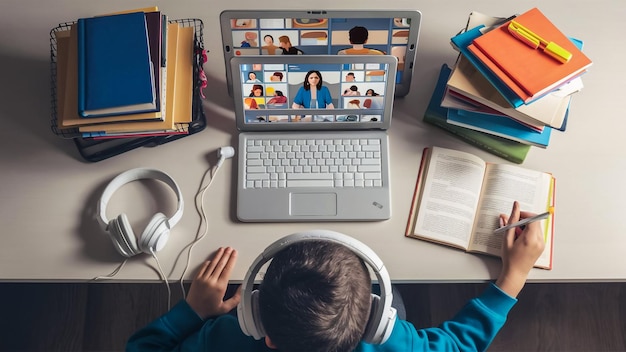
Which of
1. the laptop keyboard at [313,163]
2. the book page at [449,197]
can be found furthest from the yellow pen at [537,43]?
the laptop keyboard at [313,163]

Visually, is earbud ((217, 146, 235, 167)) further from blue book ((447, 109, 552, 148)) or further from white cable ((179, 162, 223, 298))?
blue book ((447, 109, 552, 148))

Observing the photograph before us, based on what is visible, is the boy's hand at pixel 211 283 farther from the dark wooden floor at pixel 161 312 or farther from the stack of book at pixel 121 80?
the dark wooden floor at pixel 161 312

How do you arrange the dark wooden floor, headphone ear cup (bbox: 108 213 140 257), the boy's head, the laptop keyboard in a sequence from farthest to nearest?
the dark wooden floor, the laptop keyboard, headphone ear cup (bbox: 108 213 140 257), the boy's head

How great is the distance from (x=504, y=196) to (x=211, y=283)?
0.61 meters

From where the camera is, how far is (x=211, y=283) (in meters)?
1.05

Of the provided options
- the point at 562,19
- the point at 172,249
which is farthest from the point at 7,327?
the point at 562,19

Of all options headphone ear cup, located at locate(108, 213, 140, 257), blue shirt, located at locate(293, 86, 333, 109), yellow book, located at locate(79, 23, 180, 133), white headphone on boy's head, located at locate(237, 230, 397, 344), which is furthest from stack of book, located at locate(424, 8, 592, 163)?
headphone ear cup, located at locate(108, 213, 140, 257)

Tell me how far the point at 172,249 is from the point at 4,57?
61 centimetres

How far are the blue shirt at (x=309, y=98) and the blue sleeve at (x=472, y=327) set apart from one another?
45cm

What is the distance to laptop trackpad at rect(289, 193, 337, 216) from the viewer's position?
1104mm

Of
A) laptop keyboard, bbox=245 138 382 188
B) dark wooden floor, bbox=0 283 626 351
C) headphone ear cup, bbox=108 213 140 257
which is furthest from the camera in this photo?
dark wooden floor, bbox=0 283 626 351

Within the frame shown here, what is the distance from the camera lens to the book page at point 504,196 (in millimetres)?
1093

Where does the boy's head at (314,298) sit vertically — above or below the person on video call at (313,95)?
below

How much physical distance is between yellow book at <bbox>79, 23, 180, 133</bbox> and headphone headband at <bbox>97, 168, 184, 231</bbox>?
0.32 feet
